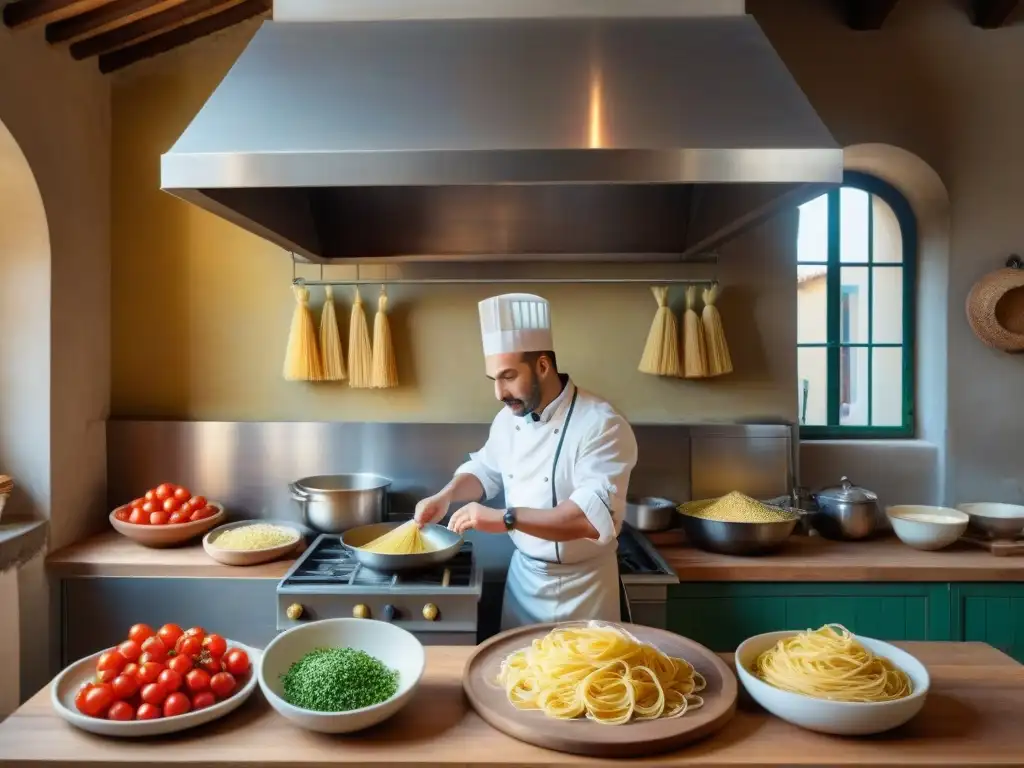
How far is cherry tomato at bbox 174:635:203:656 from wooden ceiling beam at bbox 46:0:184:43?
7.61 feet

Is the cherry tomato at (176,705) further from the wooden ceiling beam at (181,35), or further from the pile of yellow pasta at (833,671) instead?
the wooden ceiling beam at (181,35)

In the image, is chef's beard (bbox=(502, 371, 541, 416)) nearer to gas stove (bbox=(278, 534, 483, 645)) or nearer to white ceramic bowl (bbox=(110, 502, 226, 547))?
gas stove (bbox=(278, 534, 483, 645))

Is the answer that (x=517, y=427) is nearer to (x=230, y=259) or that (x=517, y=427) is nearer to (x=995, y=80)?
(x=230, y=259)

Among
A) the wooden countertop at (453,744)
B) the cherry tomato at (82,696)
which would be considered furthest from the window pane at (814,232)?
the cherry tomato at (82,696)

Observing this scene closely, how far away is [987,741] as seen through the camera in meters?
1.30

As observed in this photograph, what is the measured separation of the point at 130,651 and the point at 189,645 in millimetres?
122

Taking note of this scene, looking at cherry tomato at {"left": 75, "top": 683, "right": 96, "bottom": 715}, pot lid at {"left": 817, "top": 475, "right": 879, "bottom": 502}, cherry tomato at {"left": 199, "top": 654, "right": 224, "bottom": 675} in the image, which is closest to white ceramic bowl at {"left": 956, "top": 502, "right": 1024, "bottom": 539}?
pot lid at {"left": 817, "top": 475, "right": 879, "bottom": 502}

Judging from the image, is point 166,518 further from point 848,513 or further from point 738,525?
point 848,513

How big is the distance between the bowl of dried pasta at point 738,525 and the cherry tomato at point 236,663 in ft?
5.64

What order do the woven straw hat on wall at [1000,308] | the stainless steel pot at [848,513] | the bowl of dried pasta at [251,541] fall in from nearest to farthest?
the bowl of dried pasta at [251,541], the stainless steel pot at [848,513], the woven straw hat on wall at [1000,308]

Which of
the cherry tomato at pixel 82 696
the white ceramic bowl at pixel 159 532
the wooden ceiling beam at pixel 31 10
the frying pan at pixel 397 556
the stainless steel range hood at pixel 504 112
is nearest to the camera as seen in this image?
the cherry tomato at pixel 82 696

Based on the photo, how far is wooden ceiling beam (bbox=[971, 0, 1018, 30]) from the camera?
300 cm

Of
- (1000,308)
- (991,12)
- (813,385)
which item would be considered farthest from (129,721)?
(991,12)

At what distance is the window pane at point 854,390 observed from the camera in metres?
3.48
